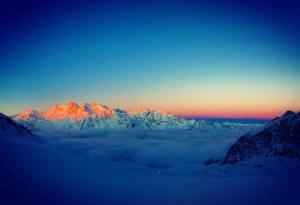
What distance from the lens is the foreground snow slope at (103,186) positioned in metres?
8.24

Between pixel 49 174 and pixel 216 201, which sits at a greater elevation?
pixel 49 174

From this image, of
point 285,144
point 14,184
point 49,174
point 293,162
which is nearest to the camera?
point 14,184

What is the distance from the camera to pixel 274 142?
170 feet

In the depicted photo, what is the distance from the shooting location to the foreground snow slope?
27.0 ft

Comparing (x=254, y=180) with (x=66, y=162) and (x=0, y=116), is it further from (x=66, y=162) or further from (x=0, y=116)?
(x=0, y=116)

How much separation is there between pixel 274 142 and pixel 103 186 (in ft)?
162

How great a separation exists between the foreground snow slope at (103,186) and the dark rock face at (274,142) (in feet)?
108

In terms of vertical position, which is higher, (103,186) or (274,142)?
(103,186)

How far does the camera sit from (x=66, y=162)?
12.1 metres

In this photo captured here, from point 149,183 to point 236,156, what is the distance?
53.0m

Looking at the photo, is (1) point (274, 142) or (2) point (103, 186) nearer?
(2) point (103, 186)

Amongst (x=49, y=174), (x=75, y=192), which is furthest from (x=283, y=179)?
(x=49, y=174)

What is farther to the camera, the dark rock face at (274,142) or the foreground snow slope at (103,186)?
the dark rock face at (274,142)

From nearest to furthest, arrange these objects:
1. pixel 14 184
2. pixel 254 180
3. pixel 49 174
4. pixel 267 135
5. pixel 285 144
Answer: pixel 14 184 < pixel 49 174 < pixel 254 180 < pixel 285 144 < pixel 267 135
